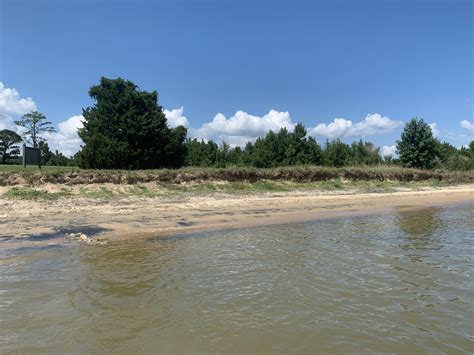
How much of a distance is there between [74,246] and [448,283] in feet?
31.5

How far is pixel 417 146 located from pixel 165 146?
3048 centimetres

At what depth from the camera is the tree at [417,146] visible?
157ft

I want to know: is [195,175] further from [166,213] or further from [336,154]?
[336,154]

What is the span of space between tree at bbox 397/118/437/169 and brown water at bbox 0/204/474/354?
38453mm

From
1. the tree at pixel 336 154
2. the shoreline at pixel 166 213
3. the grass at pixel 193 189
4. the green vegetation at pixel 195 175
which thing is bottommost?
the shoreline at pixel 166 213

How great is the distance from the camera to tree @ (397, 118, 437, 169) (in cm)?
4778

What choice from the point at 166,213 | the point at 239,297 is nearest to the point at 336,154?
the point at 166,213

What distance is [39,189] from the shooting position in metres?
20.5

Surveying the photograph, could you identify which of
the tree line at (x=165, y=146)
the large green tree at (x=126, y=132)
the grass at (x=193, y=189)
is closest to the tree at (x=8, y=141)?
the tree line at (x=165, y=146)

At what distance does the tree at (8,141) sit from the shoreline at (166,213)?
72.6 meters

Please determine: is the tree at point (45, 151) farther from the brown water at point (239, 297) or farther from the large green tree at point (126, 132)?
the brown water at point (239, 297)

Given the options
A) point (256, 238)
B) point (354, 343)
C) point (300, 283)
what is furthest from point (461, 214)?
point (354, 343)

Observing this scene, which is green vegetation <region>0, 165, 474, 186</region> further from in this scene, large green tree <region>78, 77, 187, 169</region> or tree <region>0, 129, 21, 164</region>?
tree <region>0, 129, 21, 164</region>

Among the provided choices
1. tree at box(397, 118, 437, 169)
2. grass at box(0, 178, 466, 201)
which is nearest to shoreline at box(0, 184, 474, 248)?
grass at box(0, 178, 466, 201)
